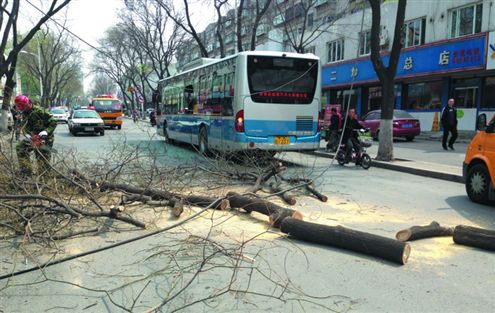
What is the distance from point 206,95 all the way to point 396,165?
5959 millimetres

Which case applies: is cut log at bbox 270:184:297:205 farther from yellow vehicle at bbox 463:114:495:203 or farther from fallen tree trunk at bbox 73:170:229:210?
yellow vehicle at bbox 463:114:495:203

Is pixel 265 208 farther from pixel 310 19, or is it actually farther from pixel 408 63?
pixel 310 19

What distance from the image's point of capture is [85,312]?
11.8 ft

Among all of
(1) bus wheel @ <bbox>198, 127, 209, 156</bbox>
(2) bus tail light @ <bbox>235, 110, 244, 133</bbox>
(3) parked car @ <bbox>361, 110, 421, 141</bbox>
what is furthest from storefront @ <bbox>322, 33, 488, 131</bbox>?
(2) bus tail light @ <bbox>235, 110, 244, 133</bbox>

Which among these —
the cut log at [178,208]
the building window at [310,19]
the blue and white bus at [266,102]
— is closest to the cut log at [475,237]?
the cut log at [178,208]

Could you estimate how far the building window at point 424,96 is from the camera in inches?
1000

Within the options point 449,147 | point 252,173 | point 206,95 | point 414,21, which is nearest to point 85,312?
point 252,173

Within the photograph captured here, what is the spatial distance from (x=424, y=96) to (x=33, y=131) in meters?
23.4

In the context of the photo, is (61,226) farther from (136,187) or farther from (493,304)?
(493,304)

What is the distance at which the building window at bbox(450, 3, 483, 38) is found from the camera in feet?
73.8

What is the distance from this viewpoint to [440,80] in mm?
25000

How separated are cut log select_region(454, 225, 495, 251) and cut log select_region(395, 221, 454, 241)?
25 centimetres

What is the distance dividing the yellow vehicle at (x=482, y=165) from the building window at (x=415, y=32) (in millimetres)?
20270

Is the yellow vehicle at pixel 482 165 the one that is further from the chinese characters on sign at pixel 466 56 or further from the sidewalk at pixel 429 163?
the chinese characters on sign at pixel 466 56
